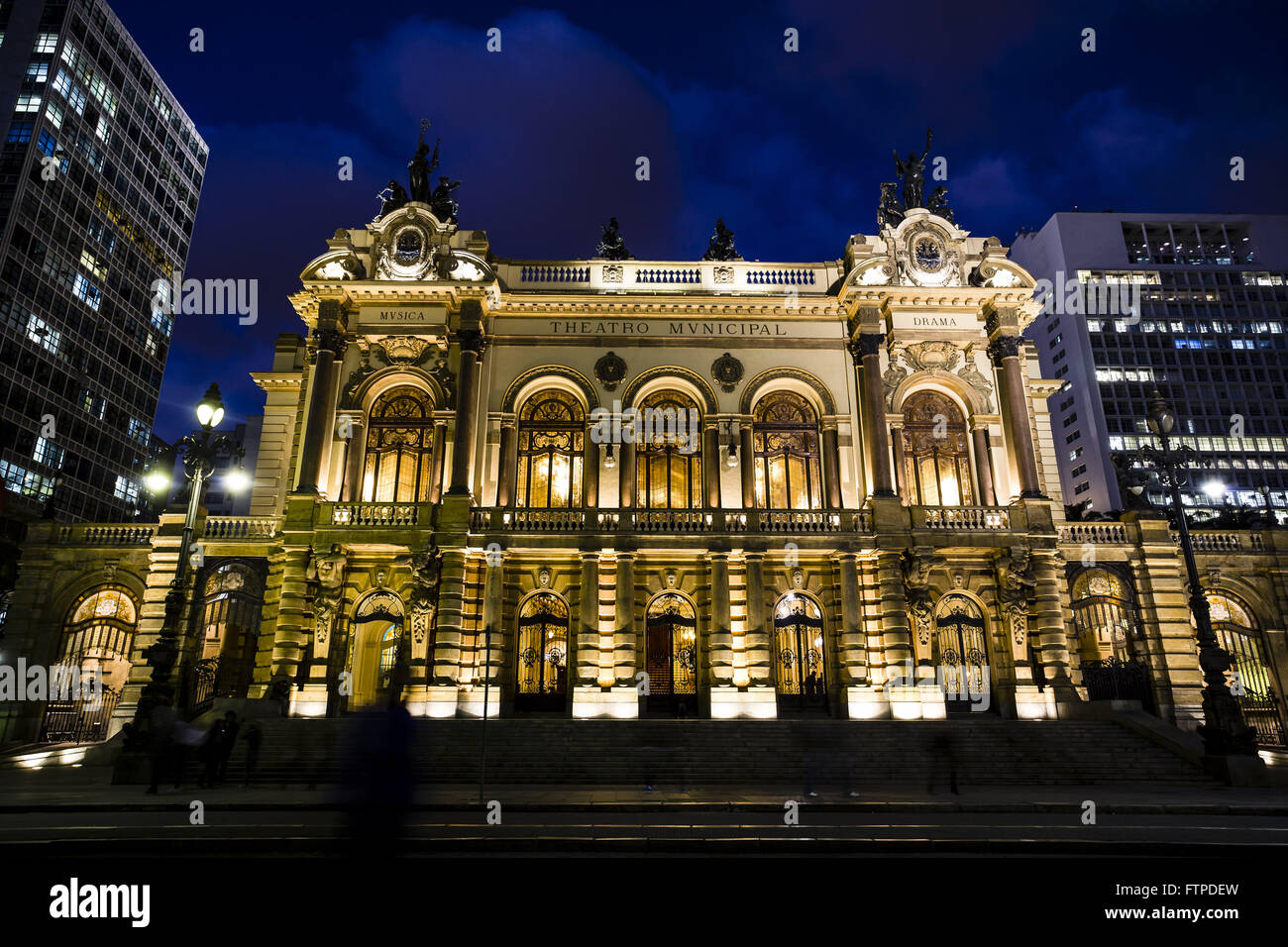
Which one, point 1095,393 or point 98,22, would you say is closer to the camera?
point 98,22

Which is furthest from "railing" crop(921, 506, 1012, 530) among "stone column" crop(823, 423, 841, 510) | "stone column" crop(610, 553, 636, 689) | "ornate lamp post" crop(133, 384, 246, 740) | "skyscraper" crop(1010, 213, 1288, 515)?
"skyscraper" crop(1010, 213, 1288, 515)

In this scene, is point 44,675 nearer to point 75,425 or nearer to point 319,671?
point 319,671

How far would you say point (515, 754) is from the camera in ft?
62.7

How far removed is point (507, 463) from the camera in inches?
1061

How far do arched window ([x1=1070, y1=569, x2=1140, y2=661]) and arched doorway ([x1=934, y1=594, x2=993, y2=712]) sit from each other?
3874 millimetres

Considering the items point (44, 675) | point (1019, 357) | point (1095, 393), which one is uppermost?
point (1095, 393)

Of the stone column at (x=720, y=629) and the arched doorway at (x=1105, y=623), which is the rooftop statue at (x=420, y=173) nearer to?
the stone column at (x=720, y=629)

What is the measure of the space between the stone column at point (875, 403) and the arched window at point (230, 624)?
22.8 meters

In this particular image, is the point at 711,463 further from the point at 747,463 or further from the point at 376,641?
the point at 376,641

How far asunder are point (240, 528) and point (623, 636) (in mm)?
14851

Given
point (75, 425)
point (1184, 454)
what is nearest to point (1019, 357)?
point (1184, 454)

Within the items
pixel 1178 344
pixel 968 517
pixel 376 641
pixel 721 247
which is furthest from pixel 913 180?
pixel 1178 344

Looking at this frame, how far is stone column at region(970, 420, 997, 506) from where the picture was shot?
26.4 m
